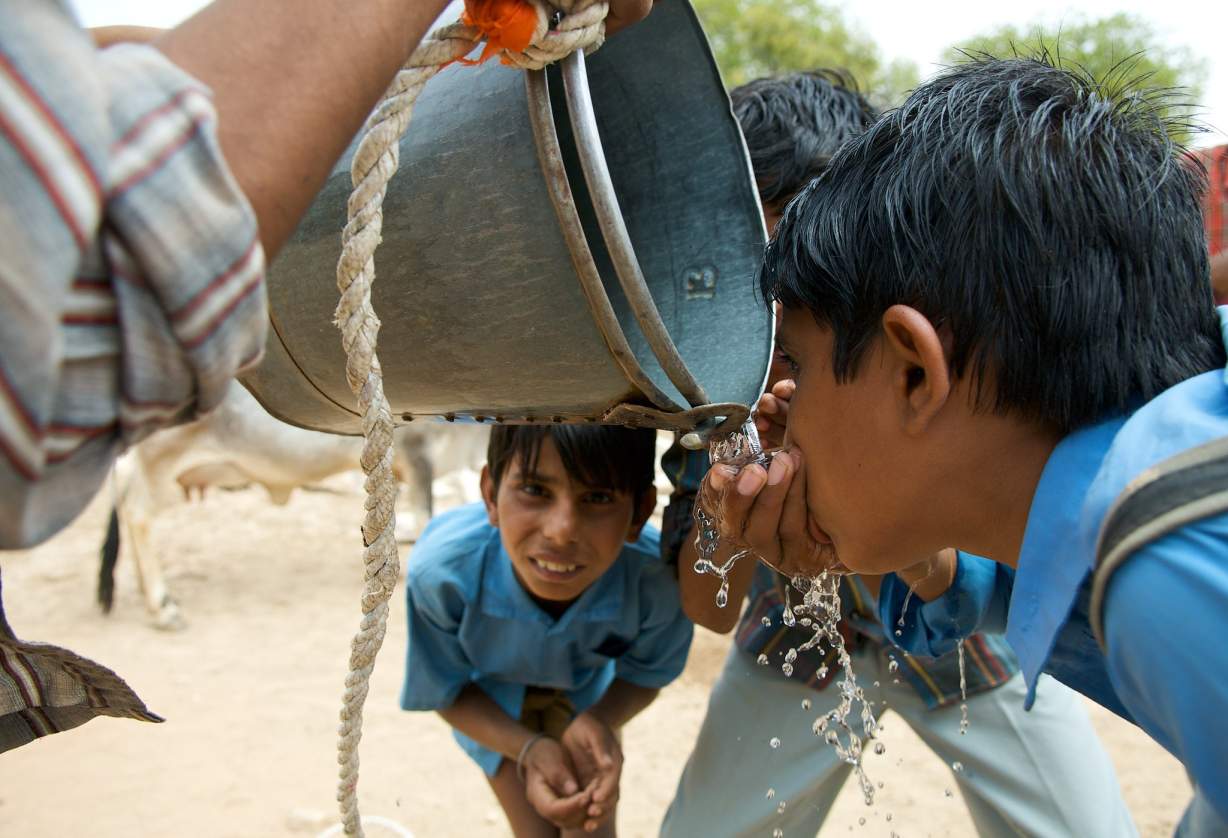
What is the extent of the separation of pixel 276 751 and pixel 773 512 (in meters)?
2.47

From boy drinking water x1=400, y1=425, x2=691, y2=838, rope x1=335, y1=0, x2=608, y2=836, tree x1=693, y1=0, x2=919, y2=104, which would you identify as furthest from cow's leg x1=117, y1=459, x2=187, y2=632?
tree x1=693, y1=0, x2=919, y2=104

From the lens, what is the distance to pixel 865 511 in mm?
1090

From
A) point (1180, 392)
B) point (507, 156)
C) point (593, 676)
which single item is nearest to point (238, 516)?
point (593, 676)

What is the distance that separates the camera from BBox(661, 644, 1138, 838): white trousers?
1.77 metres

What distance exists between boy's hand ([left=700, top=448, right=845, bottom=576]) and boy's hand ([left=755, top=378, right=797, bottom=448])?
0.79 feet

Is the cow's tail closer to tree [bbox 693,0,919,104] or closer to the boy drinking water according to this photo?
the boy drinking water

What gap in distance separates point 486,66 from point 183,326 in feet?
2.06

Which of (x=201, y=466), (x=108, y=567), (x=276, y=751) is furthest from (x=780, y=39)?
(x=276, y=751)

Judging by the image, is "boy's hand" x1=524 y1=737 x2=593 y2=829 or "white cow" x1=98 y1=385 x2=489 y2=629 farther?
"white cow" x1=98 y1=385 x2=489 y2=629

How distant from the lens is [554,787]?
1.83 meters

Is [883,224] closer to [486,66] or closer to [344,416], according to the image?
[486,66]

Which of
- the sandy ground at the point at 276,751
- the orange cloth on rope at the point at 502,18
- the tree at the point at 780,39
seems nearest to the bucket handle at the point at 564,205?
the orange cloth on rope at the point at 502,18

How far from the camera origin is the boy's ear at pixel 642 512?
6.40ft

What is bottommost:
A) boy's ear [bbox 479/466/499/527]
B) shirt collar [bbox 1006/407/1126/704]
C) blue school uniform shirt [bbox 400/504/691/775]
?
blue school uniform shirt [bbox 400/504/691/775]
